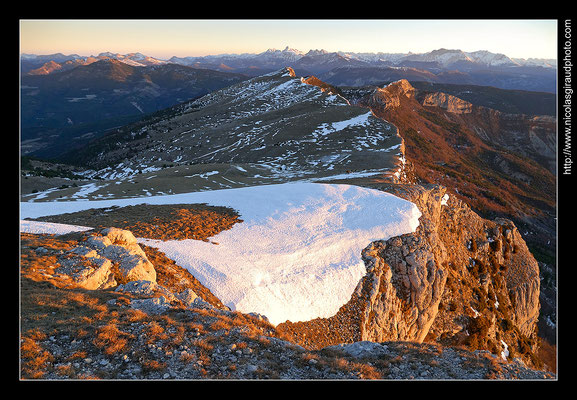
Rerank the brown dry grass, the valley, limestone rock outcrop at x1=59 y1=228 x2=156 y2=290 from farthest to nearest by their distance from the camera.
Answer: the brown dry grass
limestone rock outcrop at x1=59 y1=228 x2=156 y2=290
the valley

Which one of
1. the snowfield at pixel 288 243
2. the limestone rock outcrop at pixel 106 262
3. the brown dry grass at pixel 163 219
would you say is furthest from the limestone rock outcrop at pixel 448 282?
the limestone rock outcrop at pixel 106 262

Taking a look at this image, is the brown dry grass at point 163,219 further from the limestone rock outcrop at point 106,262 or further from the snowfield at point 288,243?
the limestone rock outcrop at point 106,262

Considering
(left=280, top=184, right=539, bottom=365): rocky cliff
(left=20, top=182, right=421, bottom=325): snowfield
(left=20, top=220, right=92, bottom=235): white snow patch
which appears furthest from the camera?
(left=280, top=184, right=539, bottom=365): rocky cliff

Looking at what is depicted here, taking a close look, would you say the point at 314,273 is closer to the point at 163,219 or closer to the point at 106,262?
the point at 106,262

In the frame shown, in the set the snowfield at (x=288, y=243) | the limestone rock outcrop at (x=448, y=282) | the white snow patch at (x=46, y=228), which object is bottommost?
the limestone rock outcrop at (x=448, y=282)

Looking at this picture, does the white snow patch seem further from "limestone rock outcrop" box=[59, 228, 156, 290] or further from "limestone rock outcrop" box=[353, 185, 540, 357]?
"limestone rock outcrop" box=[353, 185, 540, 357]

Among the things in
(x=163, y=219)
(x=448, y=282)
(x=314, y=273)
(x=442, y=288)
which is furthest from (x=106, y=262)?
(x=448, y=282)

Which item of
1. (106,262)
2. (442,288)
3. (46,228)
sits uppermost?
(46,228)

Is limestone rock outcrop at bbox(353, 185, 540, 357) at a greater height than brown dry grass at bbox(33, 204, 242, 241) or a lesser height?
lesser

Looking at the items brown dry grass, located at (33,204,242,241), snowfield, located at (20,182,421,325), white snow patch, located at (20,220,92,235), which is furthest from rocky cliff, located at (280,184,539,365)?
white snow patch, located at (20,220,92,235)
